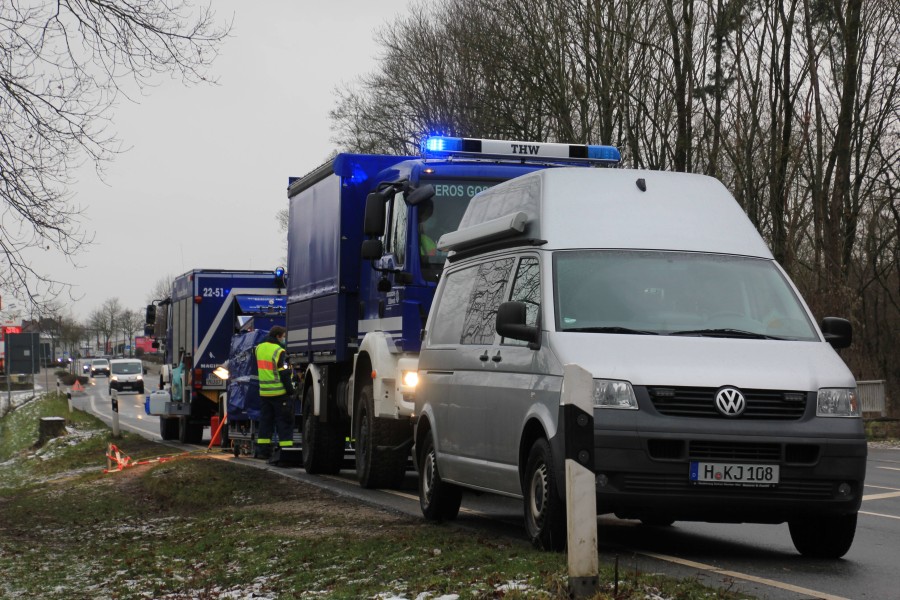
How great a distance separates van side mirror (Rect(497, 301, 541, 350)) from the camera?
9.11m

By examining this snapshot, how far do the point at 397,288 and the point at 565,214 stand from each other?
4787mm

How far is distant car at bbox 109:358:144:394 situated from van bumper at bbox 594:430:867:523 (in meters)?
71.4

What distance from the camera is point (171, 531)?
13.3m

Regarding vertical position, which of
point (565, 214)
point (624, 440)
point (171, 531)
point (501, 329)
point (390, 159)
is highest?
point (390, 159)

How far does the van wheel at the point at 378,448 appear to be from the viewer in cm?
1485

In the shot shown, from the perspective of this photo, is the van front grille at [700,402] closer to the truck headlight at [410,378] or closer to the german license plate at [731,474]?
the german license plate at [731,474]

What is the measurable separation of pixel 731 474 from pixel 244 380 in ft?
49.2

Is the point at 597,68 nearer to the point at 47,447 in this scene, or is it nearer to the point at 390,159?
the point at 47,447

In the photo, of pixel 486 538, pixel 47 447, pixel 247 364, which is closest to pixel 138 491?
pixel 247 364

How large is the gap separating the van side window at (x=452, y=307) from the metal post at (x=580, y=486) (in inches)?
152

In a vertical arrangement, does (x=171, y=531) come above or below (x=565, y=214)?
below

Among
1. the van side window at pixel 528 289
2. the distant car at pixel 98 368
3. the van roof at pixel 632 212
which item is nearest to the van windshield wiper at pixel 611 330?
the van side window at pixel 528 289

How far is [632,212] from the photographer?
9.98 metres

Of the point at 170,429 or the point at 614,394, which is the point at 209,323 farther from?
the point at 614,394
